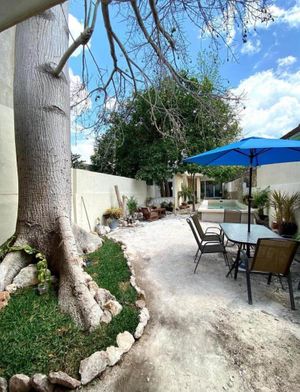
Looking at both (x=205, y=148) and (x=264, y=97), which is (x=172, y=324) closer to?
(x=264, y=97)

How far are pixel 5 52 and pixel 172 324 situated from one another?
6069 mm

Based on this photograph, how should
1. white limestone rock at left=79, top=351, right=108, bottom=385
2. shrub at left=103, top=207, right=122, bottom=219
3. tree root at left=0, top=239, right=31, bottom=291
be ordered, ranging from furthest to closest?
1. shrub at left=103, top=207, right=122, bottom=219
2. tree root at left=0, top=239, right=31, bottom=291
3. white limestone rock at left=79, top=351, right=108, bottom=385

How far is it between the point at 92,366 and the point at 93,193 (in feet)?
22.2

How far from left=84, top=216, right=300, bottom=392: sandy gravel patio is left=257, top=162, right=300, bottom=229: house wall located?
3616 millimetres

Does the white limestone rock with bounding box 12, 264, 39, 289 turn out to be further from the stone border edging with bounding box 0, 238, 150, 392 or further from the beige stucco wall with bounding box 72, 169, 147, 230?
the beige stucco wall with bounding box 72, 169, 147, 230

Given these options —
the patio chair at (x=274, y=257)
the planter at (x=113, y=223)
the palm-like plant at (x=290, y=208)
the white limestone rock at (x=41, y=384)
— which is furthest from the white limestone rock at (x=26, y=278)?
the palm-like plant at (x=290, y=208)

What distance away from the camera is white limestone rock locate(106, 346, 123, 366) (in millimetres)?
2283

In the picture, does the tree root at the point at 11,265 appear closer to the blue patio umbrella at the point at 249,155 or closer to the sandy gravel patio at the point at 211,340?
the sandy gravel patio at the point at 211,340

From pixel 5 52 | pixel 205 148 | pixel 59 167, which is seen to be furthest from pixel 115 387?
pixel 205 148

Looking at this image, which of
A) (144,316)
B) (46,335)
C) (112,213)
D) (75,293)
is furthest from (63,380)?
(112,213)

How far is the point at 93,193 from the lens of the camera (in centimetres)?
852

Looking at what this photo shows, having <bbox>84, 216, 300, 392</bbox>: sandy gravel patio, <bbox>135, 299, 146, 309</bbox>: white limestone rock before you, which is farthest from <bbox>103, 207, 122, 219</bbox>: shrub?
<bbox>135, 299, 146, 309</bbox>: white limestone rock

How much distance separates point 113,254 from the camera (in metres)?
5.49

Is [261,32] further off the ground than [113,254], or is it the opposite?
[261,32]
